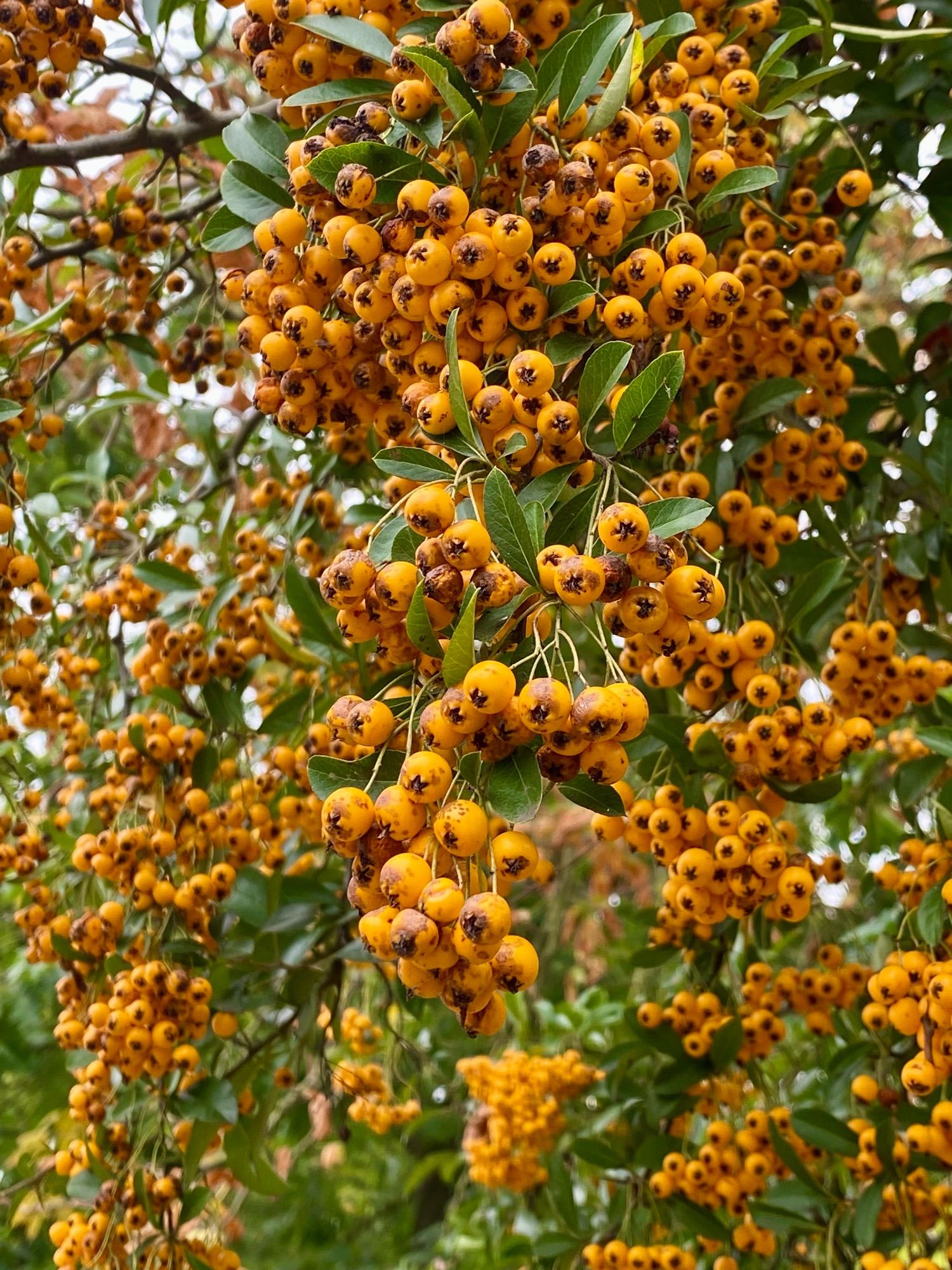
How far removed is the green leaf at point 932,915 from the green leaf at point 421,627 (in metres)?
1.03

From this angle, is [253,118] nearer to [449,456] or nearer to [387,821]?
[449,456]

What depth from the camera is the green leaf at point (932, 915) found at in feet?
5.27

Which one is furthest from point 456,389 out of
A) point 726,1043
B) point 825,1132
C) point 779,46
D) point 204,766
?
point 825,1132

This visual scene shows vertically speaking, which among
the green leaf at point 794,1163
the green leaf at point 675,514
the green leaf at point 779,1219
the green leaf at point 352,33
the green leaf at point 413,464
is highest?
the green leaf at point 352,33

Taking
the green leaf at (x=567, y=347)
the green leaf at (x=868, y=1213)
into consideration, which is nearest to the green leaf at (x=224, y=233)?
the green leaf at (x=567, y=347)

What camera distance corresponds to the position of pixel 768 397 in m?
1.82

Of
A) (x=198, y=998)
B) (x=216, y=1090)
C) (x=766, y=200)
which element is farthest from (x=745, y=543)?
(x=216, y=1090)

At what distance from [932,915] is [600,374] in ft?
3.47

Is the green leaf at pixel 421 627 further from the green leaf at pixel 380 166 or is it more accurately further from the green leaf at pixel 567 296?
the green leaf at pixel 380 166

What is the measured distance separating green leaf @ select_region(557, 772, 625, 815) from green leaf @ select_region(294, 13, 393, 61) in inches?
39.7

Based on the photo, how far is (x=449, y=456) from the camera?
1308 millimetres

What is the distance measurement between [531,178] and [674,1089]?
1913 mm

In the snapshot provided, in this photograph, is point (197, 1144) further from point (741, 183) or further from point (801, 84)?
point (801, 84)

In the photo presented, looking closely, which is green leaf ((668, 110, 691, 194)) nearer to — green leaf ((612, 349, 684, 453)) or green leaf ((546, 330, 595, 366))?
green leaf ((546, 330, 595, 366))
